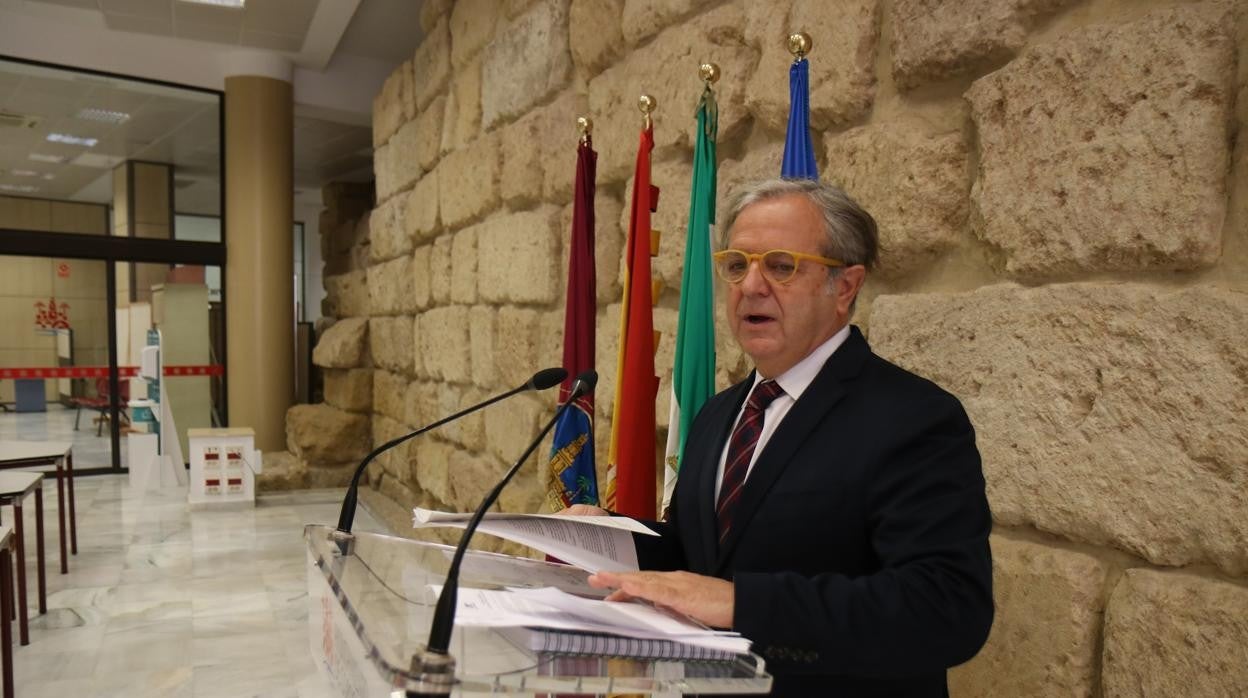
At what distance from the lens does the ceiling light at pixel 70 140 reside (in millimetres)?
7633

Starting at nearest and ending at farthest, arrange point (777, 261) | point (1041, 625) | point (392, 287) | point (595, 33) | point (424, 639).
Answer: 1. point (424, 639)
2. point (777, 261)
3. point (1041, 625)
4. point (595, 33)
5. point (392, 287)

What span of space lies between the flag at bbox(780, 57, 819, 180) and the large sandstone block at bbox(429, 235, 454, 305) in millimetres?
3280

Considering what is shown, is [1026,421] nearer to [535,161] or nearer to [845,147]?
[845,147]

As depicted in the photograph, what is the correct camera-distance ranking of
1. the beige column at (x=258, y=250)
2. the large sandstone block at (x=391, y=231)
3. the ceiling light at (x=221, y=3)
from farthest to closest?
the beige column at (x=258, y=250) < the ceiling light at (x=221, y=3) < the large sandstone block at (x=391, y=231)

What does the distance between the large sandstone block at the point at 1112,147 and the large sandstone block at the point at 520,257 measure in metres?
2.16

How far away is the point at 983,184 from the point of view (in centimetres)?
171

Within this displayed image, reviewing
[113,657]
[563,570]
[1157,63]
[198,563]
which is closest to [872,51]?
[1157,63]

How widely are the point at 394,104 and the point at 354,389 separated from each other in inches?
91.4

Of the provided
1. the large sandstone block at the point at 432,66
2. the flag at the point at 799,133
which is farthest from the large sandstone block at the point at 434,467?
the flag at the point at 799,133

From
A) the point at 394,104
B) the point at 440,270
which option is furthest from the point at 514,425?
the point at 394,104

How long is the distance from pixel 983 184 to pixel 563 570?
3.67 ft

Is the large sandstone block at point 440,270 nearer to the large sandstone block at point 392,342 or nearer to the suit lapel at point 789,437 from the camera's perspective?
the large sandstone block at point 392,342

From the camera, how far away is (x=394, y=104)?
622 centimetres

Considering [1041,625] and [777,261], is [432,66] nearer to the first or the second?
[777,261]
